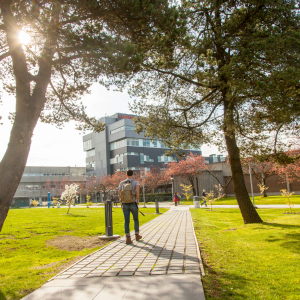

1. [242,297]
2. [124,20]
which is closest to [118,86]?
[124,20]

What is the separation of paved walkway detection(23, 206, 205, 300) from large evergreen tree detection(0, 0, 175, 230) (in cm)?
190

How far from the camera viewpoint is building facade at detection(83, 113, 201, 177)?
69375 millimetres

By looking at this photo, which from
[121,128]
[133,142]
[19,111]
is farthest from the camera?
[121,128]

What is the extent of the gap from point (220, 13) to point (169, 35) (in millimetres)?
4346

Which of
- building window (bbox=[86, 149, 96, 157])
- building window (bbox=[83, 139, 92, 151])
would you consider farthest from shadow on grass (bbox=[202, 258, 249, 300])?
building window (bbox=[83, 139, 92, 151])

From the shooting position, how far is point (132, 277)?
4082 millimetres

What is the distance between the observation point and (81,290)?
3629 millimetres

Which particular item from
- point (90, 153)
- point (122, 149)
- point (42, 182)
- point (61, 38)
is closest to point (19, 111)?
point (61, 38)

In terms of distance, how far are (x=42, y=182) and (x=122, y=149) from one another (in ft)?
86.1

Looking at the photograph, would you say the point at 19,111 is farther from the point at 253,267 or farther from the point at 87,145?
the point at 87,145

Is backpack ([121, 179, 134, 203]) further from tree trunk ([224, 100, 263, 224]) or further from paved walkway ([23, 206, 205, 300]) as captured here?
tree trunk ([224, 100, 263, 224])

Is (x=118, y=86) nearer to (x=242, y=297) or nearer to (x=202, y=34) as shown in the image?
(x=202, y=34)

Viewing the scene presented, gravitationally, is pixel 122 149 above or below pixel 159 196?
above

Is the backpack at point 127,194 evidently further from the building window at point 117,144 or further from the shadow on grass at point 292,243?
the building window at point 117,144
